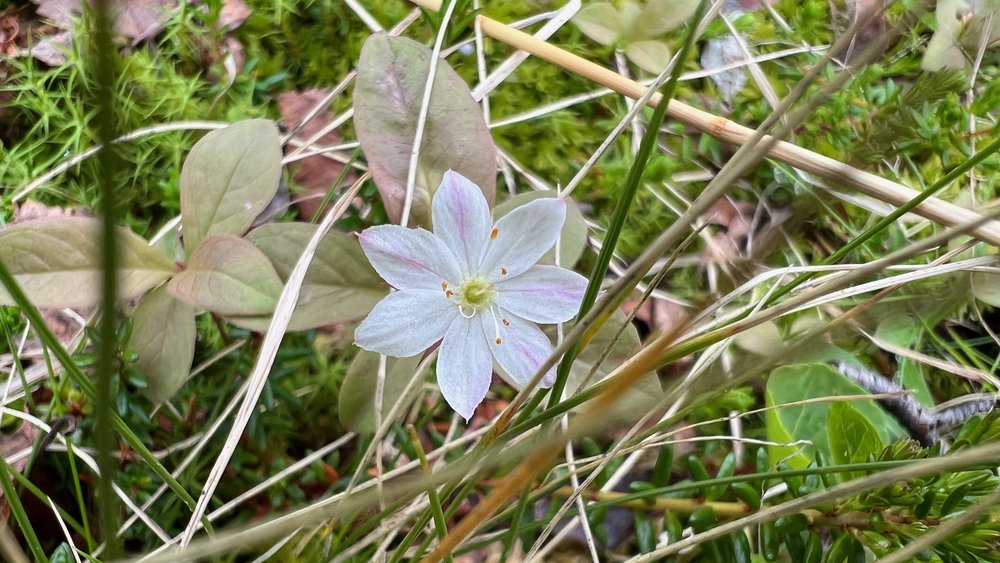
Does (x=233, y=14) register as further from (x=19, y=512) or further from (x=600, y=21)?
(x=19, y=512)

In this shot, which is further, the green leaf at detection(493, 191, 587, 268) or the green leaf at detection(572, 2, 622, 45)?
the green leaf at detection(572, 2, 622, 45)

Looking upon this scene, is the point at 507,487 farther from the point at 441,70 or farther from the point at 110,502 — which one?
the point at 441,70

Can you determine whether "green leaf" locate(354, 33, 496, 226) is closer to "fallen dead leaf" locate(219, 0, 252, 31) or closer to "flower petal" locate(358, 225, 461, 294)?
"flower petal" locate(358, 225, 461, 294)

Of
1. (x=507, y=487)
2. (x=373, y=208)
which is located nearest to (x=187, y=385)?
(x=373, y=208)

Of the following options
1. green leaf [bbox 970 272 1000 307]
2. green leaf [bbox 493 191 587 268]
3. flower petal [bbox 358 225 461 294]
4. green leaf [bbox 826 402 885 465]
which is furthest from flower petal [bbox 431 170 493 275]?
green leaf [bbox 970 272 1000 307]

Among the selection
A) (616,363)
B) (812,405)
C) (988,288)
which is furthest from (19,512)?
(988,288)

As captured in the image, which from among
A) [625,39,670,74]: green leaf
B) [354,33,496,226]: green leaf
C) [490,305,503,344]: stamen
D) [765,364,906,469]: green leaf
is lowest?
[765,364,906,469]: green leaf
